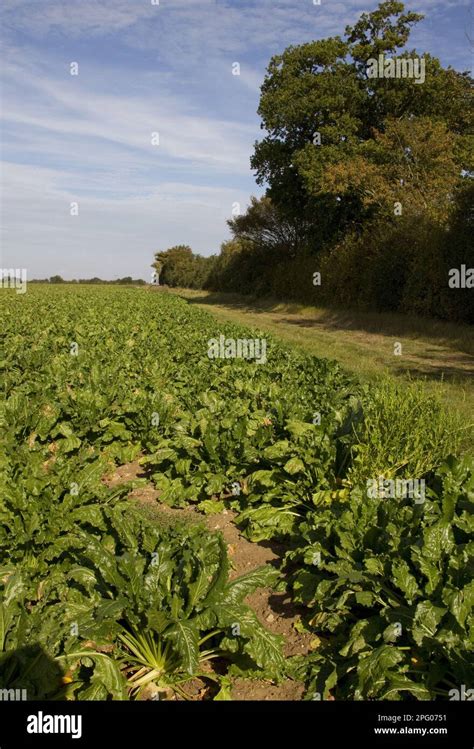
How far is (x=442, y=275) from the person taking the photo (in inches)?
669

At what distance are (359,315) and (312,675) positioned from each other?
1922 centimetres

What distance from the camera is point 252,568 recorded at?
4188 millimetres

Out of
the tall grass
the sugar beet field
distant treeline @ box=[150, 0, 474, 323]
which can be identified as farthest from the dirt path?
distant treeline @ box=[150, 0, 474, 323]

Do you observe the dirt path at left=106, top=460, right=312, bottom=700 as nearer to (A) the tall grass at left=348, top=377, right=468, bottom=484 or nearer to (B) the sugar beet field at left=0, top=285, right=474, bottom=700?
(B) the sugar beet field at left=0, top=285, right=474, bottom=700

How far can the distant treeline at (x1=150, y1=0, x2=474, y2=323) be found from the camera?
58.7 feet

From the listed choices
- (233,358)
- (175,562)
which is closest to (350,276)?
(233,358)

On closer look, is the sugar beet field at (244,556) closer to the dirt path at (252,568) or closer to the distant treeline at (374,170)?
the dirt path at (252,568)

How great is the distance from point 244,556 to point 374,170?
19229 millimetres

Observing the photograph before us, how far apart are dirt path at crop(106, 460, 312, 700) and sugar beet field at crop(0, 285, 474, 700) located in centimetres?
1

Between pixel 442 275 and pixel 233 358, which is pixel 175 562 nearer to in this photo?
pixel 233 358

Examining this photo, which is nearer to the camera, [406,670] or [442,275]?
[406,670]

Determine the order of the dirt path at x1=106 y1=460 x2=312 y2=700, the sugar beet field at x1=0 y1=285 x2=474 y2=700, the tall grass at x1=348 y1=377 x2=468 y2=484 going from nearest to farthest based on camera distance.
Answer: the sugar beet field at x1=0 y1=285 x2=474 y2=700, the dirt path at x1=106 y1=460 x2=312 y2=700, the tall grass at x1=348 y1=377 x2=468 y2=484

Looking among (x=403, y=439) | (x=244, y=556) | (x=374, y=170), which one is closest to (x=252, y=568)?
(x=244, y=556)

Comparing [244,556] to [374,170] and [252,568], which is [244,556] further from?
[374,170]
